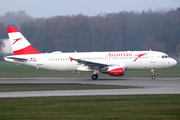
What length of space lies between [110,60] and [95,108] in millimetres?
20603

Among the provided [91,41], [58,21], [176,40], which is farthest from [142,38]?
[58,21]

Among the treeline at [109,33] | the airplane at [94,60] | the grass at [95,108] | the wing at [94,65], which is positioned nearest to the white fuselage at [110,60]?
the airplane at [94,60]

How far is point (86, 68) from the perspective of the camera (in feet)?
117

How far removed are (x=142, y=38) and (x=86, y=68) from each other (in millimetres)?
70982

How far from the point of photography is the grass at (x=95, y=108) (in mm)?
13772

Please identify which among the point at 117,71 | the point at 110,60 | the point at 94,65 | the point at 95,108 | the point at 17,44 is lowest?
the point at 95,108

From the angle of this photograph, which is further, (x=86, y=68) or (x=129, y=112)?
(x=86, y=68)

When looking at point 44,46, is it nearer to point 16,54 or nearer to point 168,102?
point 16,54

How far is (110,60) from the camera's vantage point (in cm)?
3609

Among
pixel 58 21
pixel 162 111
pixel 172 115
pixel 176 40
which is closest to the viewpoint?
pixel 172 115

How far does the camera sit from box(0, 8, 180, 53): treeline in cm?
10081

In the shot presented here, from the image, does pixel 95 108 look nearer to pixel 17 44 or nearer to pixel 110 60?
pixel 110 60

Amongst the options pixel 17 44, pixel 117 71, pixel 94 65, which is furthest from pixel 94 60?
pixel 17 44

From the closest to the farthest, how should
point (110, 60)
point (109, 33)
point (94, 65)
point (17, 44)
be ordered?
point (94, 65) → point (110, 60) → point (17, 44) → point (109, 33)
